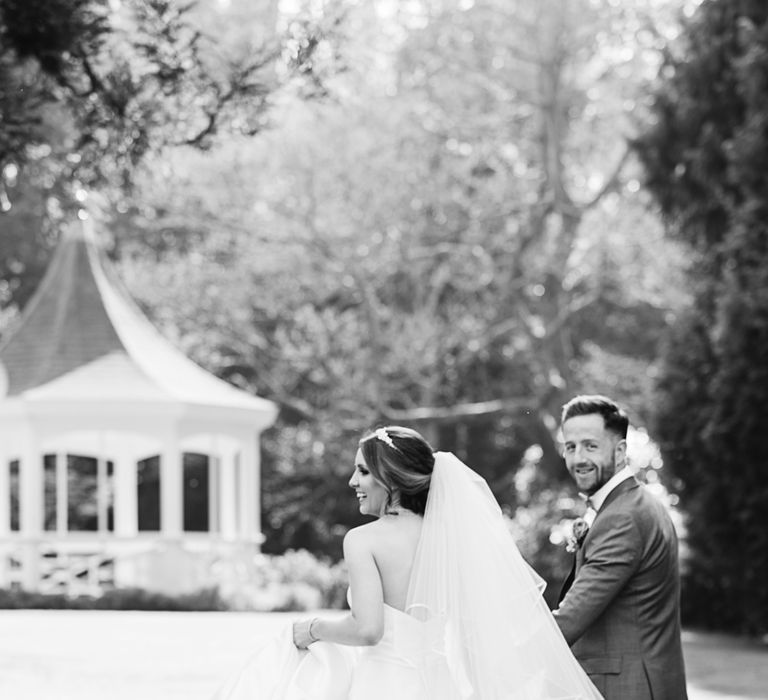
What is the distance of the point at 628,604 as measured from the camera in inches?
174

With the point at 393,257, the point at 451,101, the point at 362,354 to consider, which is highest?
the point at 451,101

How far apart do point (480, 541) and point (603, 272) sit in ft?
64.5

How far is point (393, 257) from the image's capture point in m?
23.9

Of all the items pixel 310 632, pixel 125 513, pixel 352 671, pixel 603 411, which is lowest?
pixel 125 513

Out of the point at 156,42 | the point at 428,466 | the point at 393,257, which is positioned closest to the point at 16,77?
the point at 156,42

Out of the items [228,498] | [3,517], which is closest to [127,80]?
[3,517]

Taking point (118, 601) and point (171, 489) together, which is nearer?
point (118, 601)

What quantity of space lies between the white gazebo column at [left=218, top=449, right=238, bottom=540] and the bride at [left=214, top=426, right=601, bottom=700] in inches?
705

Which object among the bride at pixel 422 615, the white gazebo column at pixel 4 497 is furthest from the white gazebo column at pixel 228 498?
the bride at pixel 422 615

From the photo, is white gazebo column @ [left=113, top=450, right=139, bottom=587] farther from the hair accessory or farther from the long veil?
the hair accessory

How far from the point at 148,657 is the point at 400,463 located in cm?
888

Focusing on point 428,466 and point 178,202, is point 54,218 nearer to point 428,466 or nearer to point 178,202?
point 428,466

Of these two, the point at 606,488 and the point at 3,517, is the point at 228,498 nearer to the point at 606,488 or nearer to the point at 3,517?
the point at 3,517

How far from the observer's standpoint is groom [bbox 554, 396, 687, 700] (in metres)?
4.36
